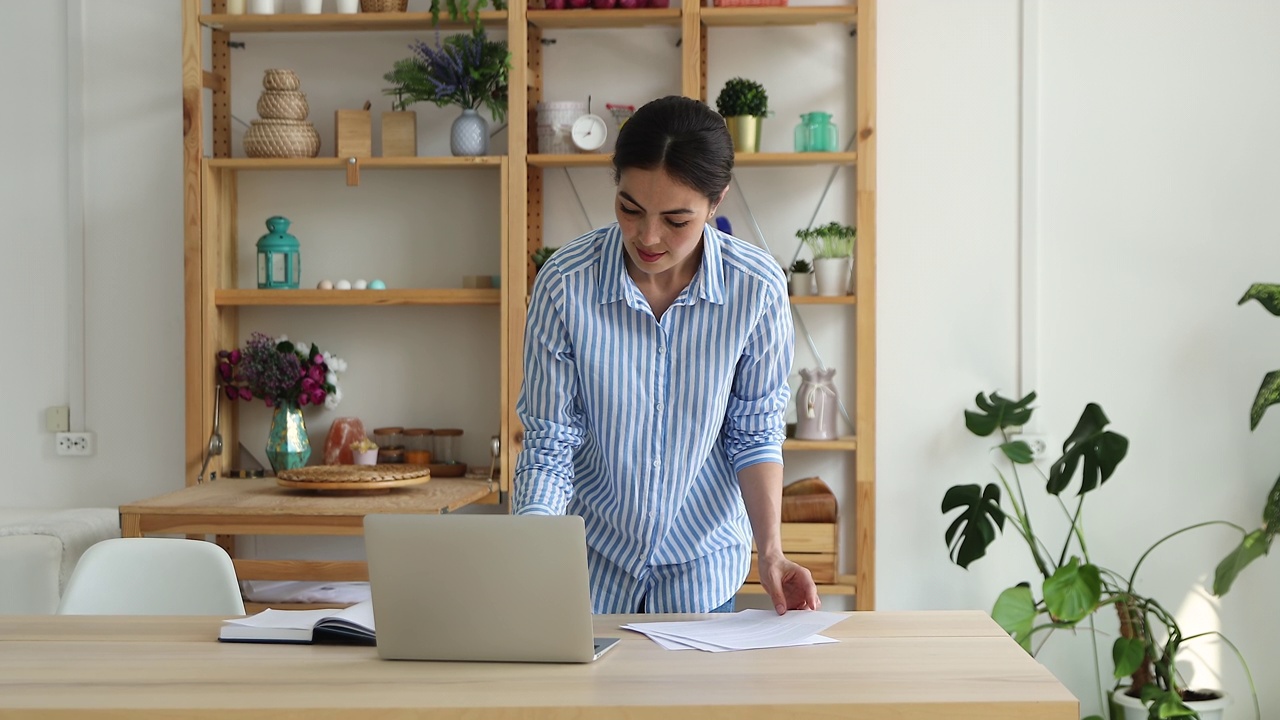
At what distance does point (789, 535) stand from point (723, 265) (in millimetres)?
1515

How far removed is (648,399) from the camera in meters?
1.83

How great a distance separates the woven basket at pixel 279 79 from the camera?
3.27m

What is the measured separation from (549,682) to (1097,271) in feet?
8.17

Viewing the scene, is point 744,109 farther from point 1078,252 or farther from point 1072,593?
point 1072,593

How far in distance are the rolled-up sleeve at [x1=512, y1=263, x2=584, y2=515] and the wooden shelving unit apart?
136 cm

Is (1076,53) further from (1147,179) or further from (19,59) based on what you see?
(19,59)

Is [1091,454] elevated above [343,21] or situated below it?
below

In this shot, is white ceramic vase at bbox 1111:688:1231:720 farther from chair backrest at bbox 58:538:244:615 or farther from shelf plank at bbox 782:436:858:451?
chair backrest at bbox 58:538:244:615

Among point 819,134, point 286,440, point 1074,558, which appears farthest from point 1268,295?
point 286,440

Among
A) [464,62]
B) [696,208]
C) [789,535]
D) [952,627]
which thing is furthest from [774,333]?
[464,62]

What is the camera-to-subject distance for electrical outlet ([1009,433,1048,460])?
3336 millimetres

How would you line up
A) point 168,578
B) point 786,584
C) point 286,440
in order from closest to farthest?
point 786,584
point 168,578
point 286,440

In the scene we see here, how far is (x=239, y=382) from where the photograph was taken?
3279 millimetres

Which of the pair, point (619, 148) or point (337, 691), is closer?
point (337, 691)
